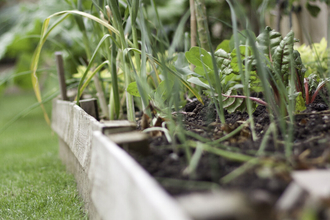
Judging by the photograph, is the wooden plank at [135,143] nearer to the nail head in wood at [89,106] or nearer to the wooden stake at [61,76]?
the nail head in wood at [89,106]

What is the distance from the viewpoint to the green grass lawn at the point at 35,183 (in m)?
0.99

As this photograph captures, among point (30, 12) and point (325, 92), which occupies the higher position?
point (30, 12)

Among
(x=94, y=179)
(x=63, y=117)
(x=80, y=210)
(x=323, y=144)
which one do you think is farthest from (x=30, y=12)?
(x=323, y=144)

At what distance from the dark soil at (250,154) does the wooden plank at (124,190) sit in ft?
0.21

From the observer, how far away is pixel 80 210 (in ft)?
3.19

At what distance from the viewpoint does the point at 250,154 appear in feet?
1.95

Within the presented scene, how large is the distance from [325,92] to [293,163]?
31.2 inches

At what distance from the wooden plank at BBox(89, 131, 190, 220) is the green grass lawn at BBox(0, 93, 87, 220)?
35cm

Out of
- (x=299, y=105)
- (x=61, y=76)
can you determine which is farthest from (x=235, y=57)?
(x=61, y=76)

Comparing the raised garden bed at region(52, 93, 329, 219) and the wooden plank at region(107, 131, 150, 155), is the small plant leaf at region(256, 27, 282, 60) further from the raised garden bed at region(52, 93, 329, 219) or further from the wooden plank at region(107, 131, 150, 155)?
the wooden plank at region(107, 131, 150, 155)

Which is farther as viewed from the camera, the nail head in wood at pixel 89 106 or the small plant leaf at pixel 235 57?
the nail head in wood at pixel 89 106

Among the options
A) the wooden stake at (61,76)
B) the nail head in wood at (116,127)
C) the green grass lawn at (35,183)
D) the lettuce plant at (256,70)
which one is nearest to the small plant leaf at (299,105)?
the lettuce plant at (256,70)

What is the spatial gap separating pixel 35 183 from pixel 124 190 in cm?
101

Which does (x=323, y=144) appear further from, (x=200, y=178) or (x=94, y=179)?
(x=94, y=179)
